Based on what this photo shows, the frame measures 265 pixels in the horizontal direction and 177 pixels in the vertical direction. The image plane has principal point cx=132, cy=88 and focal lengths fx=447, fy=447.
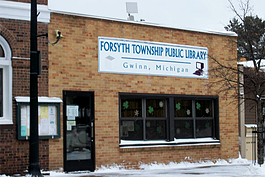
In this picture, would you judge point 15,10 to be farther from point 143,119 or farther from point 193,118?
point 193,118

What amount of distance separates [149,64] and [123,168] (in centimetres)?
352

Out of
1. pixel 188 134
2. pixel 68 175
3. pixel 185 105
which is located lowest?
pixel 68 175

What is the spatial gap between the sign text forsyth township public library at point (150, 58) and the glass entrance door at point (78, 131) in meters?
1.19

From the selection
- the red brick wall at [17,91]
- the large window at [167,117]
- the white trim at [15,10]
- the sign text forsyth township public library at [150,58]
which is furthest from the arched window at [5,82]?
the large window at [167,117]

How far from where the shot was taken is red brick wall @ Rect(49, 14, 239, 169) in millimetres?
13039

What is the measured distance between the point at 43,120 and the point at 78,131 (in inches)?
50.1

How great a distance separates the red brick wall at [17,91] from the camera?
11828mm

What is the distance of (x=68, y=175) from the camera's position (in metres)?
12.4

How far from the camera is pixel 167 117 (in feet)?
50.4

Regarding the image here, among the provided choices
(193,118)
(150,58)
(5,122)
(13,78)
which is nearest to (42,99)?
(13,78)

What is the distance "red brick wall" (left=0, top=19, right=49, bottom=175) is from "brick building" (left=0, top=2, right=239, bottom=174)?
26 mm

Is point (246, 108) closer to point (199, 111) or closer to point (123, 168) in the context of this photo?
point (199, 111)

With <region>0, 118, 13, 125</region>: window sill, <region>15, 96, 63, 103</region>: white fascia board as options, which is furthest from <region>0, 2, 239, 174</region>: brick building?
<region>15, 96, 63, 103</region>: white fascia board

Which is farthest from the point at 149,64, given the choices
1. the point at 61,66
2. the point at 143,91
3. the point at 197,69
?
the point at 61,66
